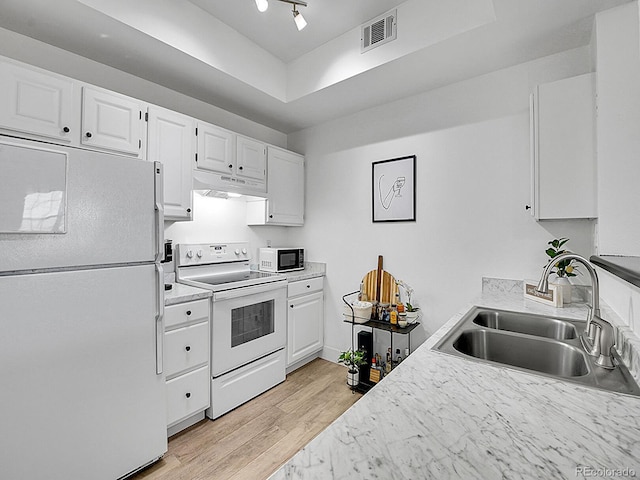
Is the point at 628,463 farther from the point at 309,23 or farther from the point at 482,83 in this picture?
the point at 309,23

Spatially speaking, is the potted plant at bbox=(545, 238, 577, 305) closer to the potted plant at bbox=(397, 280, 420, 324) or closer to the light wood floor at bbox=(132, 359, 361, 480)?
the potted plant at bbox=(397, 280, 420, 324)

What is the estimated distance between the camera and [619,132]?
61.2 inches

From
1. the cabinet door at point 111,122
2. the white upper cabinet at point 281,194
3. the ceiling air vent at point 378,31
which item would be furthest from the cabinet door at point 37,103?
the ceiling air vent at point 378,31

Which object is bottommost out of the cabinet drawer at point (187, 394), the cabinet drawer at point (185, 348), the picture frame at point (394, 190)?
the cabinet drawer at point (187, 394)

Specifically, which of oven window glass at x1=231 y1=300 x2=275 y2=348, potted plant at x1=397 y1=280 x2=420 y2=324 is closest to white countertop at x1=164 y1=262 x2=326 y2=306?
oven window glass at x1=231 y1=300 x2=275 y2=348

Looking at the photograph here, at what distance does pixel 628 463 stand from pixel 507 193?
78.5 inches

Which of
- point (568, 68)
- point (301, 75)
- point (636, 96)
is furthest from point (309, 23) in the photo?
point (636, 96)

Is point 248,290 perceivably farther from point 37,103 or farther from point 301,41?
point 301,41

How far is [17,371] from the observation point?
4.25ft

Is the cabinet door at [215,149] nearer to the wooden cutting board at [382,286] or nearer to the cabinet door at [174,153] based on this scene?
the cabinet door at [174,153]

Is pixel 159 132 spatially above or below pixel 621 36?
below

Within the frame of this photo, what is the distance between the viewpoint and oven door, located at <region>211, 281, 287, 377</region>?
2.22 metres

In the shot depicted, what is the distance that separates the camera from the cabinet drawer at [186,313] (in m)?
1.93

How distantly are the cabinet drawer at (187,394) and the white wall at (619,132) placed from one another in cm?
250
